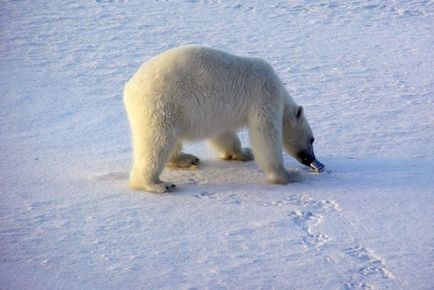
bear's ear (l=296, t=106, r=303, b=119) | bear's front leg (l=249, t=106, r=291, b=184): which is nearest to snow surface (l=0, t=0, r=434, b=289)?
bear's front leg (l=249, t=106, r=291, b=184)

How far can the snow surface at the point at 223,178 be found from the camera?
424 centimetres

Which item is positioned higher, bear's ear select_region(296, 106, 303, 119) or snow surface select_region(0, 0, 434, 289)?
bear's ear select_region(296, 106, 303, 119)

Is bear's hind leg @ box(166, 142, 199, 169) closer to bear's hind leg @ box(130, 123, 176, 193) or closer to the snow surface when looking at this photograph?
the snow surface

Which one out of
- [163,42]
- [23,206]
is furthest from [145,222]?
[163,42]

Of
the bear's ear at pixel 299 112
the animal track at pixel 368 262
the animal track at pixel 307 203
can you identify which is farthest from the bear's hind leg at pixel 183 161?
the animal track at pixel 368 262

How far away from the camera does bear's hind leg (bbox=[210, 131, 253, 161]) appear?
20.8 feet

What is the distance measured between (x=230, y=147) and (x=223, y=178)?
0.53 m

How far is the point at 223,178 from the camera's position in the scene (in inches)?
233

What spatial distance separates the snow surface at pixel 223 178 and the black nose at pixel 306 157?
14cm

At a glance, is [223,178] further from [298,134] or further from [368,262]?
[368,262]

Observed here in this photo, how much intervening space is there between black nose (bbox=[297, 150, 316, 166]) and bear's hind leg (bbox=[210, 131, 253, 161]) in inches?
20.2

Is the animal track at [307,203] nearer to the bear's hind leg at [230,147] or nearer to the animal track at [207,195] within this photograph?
the animal track at [207,195]

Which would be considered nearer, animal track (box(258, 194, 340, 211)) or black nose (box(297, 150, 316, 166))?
animal track (box(258, 194, 340, 211))

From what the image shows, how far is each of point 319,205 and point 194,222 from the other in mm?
962
